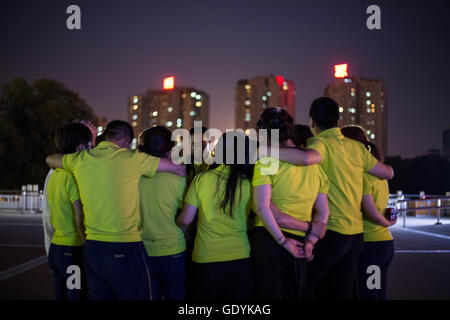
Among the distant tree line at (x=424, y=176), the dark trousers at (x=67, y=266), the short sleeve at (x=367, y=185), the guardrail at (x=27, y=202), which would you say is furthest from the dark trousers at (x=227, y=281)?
the distant tree line at (x=424, y=176)

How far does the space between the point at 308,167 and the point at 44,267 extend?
18.3ft

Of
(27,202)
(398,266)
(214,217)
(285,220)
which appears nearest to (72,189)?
(214,217)

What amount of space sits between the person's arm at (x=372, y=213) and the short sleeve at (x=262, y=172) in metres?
1.14

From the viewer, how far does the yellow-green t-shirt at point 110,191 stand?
2.85m

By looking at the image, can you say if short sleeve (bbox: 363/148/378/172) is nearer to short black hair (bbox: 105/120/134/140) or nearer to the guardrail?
short black hair (bbox: 105/120/134/140)

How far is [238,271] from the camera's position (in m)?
2.85

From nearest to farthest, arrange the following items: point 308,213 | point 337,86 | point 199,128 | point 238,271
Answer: point 238,271, point 308,213, point 199,128, point 337,86

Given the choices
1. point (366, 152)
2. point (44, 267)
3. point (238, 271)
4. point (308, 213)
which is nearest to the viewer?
point (238, 271)

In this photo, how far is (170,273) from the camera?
3.10 meters

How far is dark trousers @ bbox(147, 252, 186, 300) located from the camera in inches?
122

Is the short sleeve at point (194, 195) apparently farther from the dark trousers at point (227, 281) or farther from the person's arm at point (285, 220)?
the person's arm at point (285, 220)

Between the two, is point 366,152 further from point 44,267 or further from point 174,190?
point 44,267

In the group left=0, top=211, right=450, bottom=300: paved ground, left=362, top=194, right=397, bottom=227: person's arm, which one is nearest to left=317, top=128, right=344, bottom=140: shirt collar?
left=362, top=194, right=397, bottom=227: person's arm
